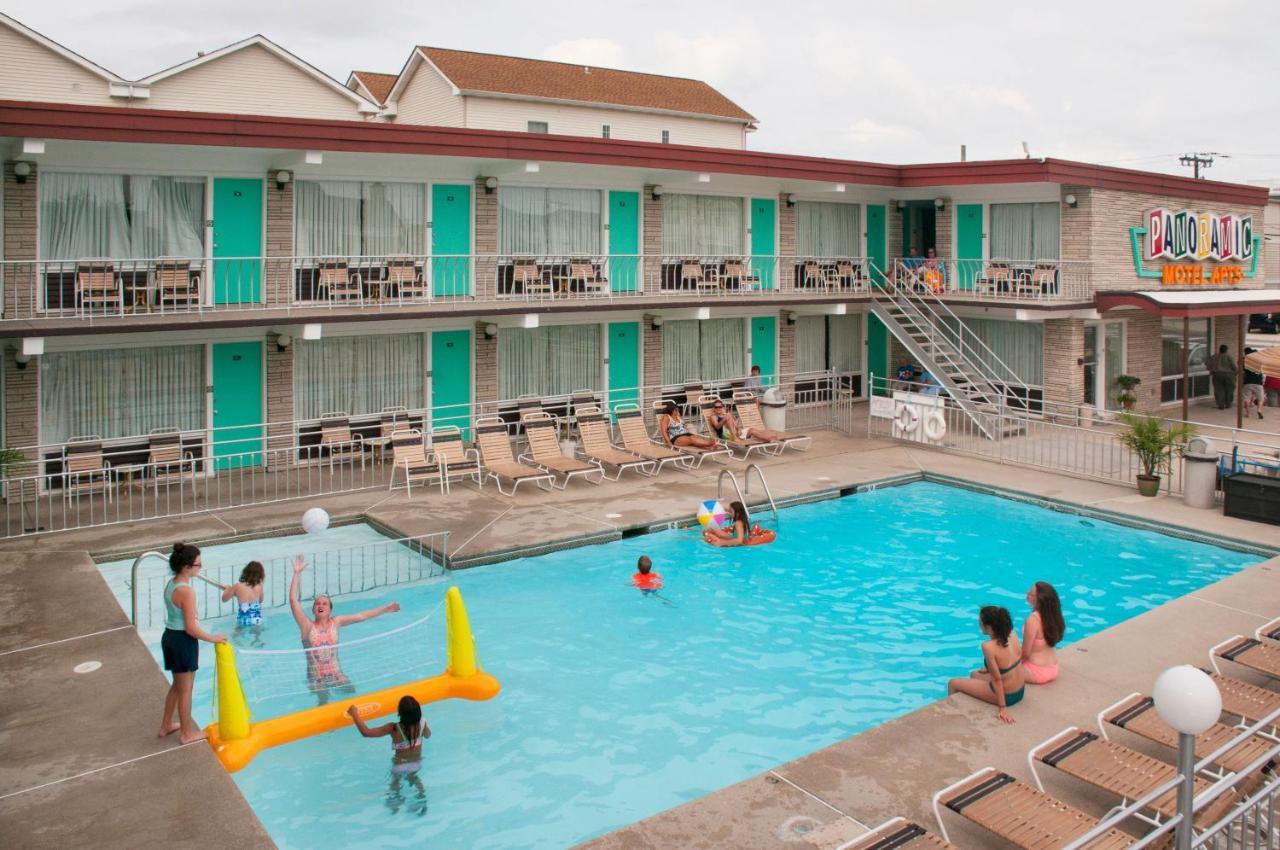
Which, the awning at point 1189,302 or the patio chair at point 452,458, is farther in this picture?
the awning at point 1189,302

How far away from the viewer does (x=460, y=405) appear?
21.0m

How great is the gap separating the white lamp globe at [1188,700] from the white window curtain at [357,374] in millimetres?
17353

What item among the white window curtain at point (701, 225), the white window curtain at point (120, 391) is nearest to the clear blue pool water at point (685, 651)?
the white window curtain at point (120, 391)

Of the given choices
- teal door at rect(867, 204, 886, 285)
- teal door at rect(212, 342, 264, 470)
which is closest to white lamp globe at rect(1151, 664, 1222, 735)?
teal door at rect(212, 342, 264, 470)

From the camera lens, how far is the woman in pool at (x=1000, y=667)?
367 inches

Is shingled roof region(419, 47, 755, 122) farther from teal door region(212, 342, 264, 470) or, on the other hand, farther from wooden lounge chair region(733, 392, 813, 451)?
teal door region(212, 342, 264, 470)

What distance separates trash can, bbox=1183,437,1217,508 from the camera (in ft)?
55.6

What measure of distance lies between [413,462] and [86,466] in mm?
5126

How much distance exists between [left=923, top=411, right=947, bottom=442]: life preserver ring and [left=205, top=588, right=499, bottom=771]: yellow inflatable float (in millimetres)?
13492

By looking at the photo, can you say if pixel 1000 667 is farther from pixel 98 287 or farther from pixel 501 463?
pixel 98 287

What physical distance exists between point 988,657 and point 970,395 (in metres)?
Result: 16.3

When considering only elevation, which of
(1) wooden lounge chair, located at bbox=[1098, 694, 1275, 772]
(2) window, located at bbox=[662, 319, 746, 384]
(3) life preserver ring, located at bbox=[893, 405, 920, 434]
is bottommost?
(1) wooden lounge chair, located at bbox=[1098, 694, 1275, 772]

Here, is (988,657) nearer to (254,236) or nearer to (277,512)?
(277,512)

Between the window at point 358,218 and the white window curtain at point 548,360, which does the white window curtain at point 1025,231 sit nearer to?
the white window curtain at point 548,360
